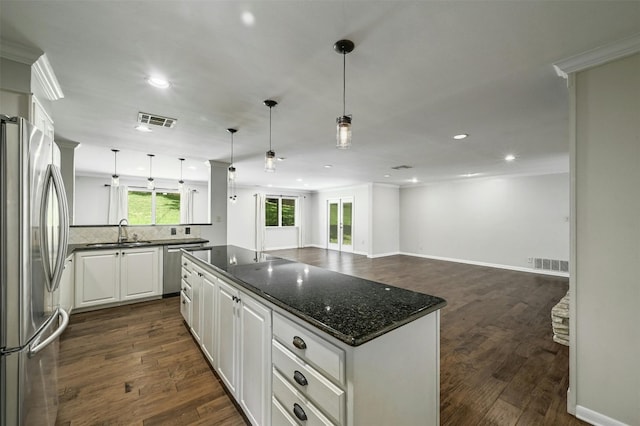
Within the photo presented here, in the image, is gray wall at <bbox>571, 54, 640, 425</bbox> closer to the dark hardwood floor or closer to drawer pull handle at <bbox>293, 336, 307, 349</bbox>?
the dark hardwood floor

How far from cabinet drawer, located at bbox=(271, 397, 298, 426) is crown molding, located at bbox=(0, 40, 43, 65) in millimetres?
2671

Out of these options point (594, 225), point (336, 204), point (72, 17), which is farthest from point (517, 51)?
point (336, 204)

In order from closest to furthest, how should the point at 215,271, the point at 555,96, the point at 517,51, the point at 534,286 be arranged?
the point at 517,51 → the point at 215,271 → the point at 555,96 → the point at 534,286

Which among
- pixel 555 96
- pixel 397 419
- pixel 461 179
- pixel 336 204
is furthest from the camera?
pixel 336 204

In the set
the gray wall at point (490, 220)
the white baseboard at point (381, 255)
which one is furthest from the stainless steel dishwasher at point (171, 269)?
the gray wall at point (490, 220)

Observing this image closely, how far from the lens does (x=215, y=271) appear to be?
85.7 inches

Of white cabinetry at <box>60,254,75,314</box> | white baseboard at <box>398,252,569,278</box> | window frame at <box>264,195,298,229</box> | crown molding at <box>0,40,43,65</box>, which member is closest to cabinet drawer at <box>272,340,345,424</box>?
crown molding at <box>0,40,43,65</box>

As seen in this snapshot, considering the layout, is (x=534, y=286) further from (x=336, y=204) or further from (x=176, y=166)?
(x=176, y=166)

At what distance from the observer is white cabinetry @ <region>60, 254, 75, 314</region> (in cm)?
323

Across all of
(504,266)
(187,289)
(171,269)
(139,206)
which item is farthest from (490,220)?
(139,206)

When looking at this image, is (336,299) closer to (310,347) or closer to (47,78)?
(310,347)

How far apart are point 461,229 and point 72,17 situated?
27.7 feet

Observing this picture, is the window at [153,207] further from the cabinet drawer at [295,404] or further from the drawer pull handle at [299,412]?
the drawer pull handle at [299,412]

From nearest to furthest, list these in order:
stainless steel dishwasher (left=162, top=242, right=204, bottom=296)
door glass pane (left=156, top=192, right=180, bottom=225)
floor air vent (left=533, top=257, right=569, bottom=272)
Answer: stainless steel dishwasher (left=162, top=242, right=204, bottom=296) → floor air vent (left=533, top=257, right=569, bottom=272) → door glass pane (left=156, top=192, right=180, bottom=225)
